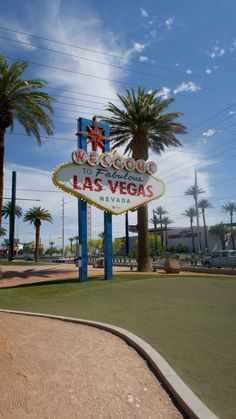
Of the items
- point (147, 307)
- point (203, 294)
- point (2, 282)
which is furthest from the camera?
point (2, 282)

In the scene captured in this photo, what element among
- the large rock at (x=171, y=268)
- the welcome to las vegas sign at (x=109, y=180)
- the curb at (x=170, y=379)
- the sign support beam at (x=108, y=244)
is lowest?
the curb at (x=170, y=379)

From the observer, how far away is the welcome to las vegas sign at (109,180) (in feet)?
66.4

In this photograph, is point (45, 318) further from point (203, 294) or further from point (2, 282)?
point (2, 282)

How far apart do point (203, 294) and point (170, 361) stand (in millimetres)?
7959

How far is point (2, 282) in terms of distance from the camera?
76.3 ft

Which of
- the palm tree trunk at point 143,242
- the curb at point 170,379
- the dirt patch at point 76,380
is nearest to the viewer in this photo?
the curb at point 170,379

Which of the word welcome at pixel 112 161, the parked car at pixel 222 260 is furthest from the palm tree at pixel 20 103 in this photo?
the parked car at pixel 222 260

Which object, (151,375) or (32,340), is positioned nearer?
(151,375)

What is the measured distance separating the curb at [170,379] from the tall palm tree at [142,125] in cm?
1957

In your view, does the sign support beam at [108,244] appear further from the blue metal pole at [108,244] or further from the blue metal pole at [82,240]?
the blue metal pole at [82,240]

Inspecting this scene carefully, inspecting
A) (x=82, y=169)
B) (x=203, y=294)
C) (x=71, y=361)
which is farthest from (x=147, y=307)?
(x=82, y=169)

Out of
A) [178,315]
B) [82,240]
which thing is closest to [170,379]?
[178,315]

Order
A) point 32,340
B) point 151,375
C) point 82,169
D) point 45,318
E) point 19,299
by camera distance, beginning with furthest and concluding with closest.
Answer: point 82,169, point 19,299, point 45,318, point 32,340, point 151,375

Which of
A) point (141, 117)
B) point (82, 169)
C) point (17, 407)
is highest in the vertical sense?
point (141, 117)
